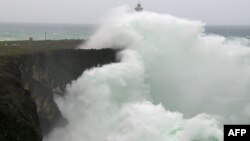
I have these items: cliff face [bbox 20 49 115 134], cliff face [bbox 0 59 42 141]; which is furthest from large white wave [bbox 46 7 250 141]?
cliff face [bbox 0 59 42 141]

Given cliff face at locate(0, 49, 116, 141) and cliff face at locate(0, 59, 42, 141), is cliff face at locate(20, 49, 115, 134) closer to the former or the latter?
cliff face at locate(0, 49, 116, 141)

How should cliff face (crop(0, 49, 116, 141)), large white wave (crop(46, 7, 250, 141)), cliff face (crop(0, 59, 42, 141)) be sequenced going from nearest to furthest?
cliff face (crop(0, 59, 42, 141)) → cliff face (crop(0, 49, 116, 141)) → large white wave (crop(46, 7, 250, 141))

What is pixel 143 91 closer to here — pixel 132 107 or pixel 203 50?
pixel 132 107

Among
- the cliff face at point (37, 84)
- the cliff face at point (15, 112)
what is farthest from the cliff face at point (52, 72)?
the cliff face at point (15, 112)

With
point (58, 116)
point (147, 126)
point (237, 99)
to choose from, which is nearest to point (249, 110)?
point (237, 99)

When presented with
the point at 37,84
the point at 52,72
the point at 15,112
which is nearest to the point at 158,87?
the point at 52,72
